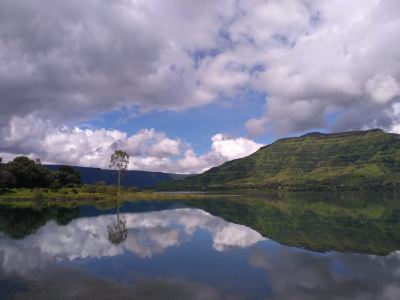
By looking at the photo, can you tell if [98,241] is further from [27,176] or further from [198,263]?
Result: [27,176]

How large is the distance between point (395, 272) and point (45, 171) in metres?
150

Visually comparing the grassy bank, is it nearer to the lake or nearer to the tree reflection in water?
the tree reflection in water

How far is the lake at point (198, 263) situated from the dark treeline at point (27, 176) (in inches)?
3759

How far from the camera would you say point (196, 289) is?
74.1 ft

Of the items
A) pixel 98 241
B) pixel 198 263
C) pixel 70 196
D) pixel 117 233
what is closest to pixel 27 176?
pixel 70 196

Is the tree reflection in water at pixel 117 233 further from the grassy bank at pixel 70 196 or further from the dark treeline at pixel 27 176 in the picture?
the dark treeline at pixel 27 176

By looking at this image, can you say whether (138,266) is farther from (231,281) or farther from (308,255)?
(308,255)

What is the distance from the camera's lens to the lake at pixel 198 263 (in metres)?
22.0

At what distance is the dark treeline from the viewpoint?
13788cm

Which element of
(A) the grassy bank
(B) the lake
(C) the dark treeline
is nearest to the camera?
(B) the lake

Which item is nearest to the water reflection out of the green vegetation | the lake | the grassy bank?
the lake

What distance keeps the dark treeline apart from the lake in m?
95.5

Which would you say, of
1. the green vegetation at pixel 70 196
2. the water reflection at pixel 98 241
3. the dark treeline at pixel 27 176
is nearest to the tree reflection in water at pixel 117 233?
the water reflection at pixel 98 241

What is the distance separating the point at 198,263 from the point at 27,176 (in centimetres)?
13444
